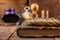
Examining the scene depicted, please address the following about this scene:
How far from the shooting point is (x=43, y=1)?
10.8 feet

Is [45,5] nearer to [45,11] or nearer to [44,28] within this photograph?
[45,11]

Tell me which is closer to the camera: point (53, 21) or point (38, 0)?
point (53, 21)

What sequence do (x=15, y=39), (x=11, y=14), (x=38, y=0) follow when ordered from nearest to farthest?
(x=15, y=39) → (x=11, y=14) → (x=38, y=0)

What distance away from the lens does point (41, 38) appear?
0.87 m

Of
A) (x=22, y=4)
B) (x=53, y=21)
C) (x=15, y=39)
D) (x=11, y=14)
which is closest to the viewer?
(x=15, y=39)

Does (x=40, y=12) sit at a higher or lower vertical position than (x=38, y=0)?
lower

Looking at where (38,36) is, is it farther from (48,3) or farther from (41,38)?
(48,3)

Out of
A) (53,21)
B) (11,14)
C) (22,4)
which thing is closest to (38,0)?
(22,4)

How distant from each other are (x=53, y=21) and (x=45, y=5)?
2363 millimetres

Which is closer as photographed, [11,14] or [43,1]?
[11,14]

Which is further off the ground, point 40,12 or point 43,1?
point 43,1

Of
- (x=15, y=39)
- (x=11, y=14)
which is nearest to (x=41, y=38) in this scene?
(x=15, y=39)

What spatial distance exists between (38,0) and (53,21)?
7.68 ft

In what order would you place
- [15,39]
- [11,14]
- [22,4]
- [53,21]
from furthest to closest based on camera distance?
1. [22,4]
2. [11,14]
3. [53,21]
4. [15,39]
